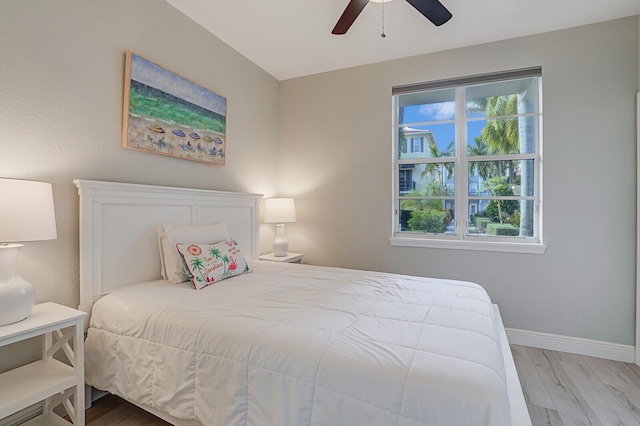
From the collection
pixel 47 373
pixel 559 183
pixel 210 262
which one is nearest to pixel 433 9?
pixel 559 183

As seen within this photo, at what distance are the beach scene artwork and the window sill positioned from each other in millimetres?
1902

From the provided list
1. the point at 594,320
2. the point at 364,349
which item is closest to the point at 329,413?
the point at 364,349

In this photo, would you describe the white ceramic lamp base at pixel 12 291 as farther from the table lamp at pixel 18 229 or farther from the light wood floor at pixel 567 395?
the light wood floor at pixel 567 395

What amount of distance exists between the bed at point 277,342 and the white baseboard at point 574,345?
1.24 m

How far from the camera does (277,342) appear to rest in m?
1.22

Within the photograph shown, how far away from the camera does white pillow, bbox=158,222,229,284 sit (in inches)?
81.4

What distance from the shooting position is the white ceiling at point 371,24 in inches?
91.8

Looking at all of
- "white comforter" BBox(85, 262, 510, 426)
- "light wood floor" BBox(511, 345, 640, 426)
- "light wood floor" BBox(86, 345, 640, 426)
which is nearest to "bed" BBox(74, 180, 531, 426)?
"white comforter" BBox(85, 262, 510, 426)

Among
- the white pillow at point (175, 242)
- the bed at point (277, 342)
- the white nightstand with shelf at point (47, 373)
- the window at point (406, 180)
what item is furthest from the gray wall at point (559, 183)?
the white nightstand with shelf at point (47, 373)

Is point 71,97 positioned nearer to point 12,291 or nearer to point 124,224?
point 124,224

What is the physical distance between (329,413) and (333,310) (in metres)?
0.51

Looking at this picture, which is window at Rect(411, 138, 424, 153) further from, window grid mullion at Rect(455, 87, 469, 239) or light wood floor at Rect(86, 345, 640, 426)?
light wood floor at Rect(86, 345, 640, 426)

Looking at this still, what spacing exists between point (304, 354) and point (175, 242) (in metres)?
1.37

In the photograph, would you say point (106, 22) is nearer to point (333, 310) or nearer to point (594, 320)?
point (333, 310)
